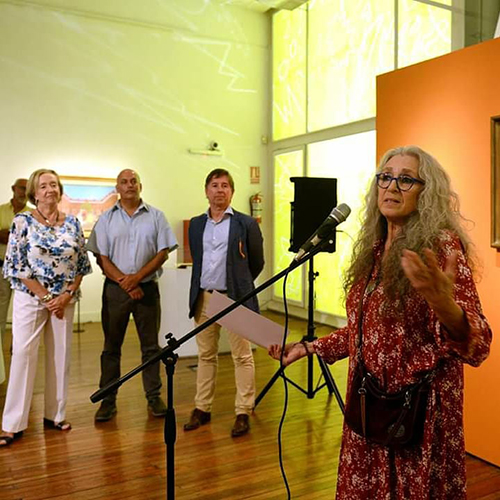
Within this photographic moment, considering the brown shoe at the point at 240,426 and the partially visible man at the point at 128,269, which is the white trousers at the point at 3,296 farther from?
the brown shoe at the point at 240,426

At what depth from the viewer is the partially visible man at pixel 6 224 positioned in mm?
5668

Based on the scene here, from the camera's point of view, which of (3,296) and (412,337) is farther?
(3,296)

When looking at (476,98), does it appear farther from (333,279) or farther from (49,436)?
(333,279)

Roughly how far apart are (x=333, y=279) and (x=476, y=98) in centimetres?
451

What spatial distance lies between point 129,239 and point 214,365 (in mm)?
1058

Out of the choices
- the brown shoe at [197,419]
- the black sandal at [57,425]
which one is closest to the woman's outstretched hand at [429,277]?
the brown shoe at [197,419]

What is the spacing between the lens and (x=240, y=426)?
11.8ft

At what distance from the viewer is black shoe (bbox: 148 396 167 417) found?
12.8ft

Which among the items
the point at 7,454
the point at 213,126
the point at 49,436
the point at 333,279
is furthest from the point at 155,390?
the point at 213,126

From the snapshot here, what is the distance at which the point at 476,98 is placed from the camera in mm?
3086

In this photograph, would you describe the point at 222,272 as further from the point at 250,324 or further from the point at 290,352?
the point at 290,352

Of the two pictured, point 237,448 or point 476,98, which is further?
point 237,448

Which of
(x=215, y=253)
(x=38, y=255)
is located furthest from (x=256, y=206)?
(x=38, y=255)

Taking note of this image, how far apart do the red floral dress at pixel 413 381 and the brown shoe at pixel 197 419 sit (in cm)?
220
